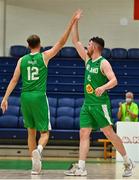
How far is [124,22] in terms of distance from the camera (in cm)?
1862

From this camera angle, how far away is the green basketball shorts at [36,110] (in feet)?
24.2

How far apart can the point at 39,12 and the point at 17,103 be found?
5811 millimetres

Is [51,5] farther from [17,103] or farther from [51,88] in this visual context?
[17,103]

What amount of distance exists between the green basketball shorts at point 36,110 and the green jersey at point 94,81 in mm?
632

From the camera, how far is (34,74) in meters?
7.45

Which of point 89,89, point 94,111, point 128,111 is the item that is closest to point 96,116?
point 94,111

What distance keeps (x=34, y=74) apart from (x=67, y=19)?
11514mm

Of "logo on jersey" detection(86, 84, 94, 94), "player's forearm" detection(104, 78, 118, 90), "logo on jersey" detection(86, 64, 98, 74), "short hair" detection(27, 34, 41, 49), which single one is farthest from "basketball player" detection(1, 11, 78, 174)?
"player's forearm" detection(104, 78, 118, 90)

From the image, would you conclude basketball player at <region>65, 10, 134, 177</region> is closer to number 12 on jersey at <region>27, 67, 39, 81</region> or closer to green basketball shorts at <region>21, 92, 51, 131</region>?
green basketball shorts at <region>21, 92, 51, 131</region>

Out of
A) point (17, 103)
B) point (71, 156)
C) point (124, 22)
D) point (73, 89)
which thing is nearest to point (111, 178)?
point (71, 156)

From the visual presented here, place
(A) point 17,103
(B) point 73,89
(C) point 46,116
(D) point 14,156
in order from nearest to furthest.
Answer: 1. (C) point 46,116
2. (D) point 14,156
3. (A) point 17,103
4. (B) point 73,89

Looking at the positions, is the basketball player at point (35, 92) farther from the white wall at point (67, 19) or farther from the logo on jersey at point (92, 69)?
the white wall at point (67, 19)

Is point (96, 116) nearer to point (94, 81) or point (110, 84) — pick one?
point (94, 81)

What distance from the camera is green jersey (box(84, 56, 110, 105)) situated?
736 centimetres
